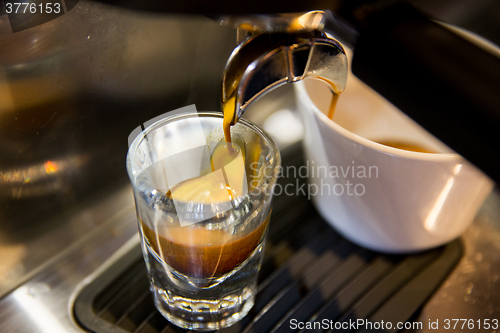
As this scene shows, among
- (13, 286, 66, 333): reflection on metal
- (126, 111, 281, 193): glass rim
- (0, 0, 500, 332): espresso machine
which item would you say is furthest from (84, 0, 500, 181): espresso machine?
(13, 286, 66, 333): reflection on metal

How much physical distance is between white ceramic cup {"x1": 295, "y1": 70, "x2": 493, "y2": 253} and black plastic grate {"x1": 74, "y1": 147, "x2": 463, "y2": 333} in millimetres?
15

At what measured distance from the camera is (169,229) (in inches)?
10.1

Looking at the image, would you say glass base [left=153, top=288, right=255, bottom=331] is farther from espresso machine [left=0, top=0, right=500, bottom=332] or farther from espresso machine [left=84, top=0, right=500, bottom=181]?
espresso machine [left=84, top=0, right=500, bottom=181]

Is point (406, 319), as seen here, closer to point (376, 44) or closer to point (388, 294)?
point (388, 294)

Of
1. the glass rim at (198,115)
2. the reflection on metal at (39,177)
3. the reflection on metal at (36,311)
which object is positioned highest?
the glass rim at (198,115)

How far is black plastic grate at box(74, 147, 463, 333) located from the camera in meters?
0.29

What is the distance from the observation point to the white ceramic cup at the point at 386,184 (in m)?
0.27

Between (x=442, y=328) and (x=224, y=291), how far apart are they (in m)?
0.15

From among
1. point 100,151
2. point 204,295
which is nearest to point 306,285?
point 204,295

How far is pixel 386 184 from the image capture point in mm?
289

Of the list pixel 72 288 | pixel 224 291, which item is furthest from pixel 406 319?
pixel 72 288

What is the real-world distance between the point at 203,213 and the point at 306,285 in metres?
0.11

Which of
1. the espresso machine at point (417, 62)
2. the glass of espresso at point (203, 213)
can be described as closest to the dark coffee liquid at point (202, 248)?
the glass of espresso at point (203, 213)

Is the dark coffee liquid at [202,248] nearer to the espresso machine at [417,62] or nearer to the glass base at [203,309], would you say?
the glass base at [203,309]
